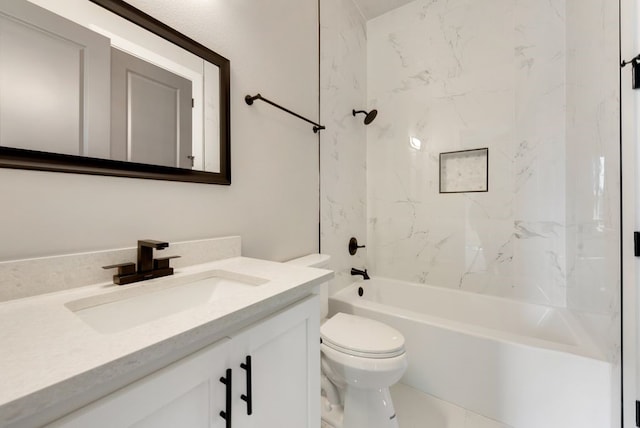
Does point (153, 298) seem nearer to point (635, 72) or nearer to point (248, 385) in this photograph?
point (248, 385)

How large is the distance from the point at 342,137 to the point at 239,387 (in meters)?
1.91

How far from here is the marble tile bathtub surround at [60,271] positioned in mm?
647

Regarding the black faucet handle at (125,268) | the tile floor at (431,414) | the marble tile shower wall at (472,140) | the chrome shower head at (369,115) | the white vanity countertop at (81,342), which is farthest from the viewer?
the chrome shower head at (369,115)

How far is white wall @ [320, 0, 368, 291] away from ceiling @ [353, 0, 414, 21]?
2.5 inches

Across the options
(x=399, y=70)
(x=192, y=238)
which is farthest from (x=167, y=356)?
(x=399, y=70)

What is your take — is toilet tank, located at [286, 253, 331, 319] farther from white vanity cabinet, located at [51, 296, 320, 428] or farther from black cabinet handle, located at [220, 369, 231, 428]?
black cabinet handle, located at [220, 369, 231, 428]

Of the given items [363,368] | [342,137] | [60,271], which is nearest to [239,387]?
[60,271]

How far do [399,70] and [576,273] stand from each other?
6.60 feet

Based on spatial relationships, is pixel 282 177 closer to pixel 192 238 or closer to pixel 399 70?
pixel 192 238

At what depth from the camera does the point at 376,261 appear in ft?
8.11

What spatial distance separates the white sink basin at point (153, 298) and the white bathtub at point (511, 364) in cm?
112

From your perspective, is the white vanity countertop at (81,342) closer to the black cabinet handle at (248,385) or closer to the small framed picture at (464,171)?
the black cabinet handle at (248,385)

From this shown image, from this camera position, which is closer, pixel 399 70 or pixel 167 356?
pixel 167 356

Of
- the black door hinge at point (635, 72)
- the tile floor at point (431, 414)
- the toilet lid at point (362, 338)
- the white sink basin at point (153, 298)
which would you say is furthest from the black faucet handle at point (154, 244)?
the black door hinge at point (635, 72)
